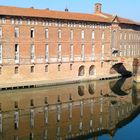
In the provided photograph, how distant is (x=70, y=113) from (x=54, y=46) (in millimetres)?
16345

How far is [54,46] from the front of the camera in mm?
44625

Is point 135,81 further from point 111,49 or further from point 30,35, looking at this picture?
point 30,35

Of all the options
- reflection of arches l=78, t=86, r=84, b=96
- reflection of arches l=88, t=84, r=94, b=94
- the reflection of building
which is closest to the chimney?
reflection of arches l=88, t=84, r=94, b=94

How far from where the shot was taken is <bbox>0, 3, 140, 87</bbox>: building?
3934cm

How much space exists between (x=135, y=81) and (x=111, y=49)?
7.44 meters

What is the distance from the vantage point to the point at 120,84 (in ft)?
155

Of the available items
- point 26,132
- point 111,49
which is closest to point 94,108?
point 26,132

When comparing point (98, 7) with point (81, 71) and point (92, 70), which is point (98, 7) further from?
point (81, 71)

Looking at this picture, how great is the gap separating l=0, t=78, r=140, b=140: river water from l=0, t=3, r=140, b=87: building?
2.80 metres

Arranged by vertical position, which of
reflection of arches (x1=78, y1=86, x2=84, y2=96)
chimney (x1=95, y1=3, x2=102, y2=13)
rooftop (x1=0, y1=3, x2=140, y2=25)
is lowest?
reflection of arches (x1=78, y1=86, x2=84, y2=96)

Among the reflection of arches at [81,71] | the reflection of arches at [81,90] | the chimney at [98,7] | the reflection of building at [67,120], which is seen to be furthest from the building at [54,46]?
the reflection of building at [67,120]

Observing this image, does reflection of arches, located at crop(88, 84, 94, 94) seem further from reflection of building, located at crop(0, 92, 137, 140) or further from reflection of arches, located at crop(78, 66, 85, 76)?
reflection of building, located at crop(0, 92, 137, 140)

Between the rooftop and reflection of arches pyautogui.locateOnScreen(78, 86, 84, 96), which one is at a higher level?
the rooftop

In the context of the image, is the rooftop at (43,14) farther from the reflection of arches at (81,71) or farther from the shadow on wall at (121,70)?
the shadow on wall at (121,70)
